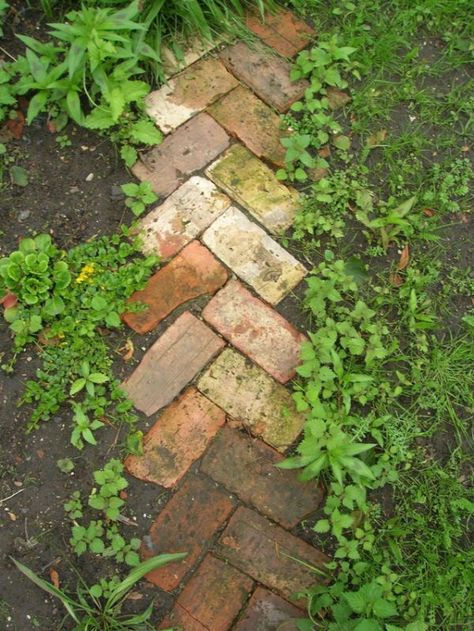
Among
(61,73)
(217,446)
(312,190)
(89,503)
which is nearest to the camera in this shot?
(89,503)

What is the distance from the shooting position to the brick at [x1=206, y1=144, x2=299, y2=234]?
2.55m

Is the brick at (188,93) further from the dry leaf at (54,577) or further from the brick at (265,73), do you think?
the dry leaf at (54,577)

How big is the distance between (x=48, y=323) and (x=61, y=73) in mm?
1022

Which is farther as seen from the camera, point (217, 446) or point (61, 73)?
point (61, 73)

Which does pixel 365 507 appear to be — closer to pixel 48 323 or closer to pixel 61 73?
pixel 48 323

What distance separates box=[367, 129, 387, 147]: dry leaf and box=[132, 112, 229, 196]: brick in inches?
26.0

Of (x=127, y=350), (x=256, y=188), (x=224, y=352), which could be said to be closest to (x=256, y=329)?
(x=224, y=352)

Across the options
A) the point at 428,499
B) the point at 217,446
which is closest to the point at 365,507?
the point at 428,499

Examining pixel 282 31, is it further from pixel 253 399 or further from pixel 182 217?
pixel 253 399

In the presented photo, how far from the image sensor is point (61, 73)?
95.3 inches

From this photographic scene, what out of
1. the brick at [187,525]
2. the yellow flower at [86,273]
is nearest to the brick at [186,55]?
the yellow flower at [86,273]

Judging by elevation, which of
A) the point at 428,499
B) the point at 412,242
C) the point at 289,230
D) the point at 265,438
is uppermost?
the point at 289,230

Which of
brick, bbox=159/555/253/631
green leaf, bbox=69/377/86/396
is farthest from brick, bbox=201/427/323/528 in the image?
green leaf, bbox=69/377/86/396

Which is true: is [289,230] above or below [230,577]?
above
